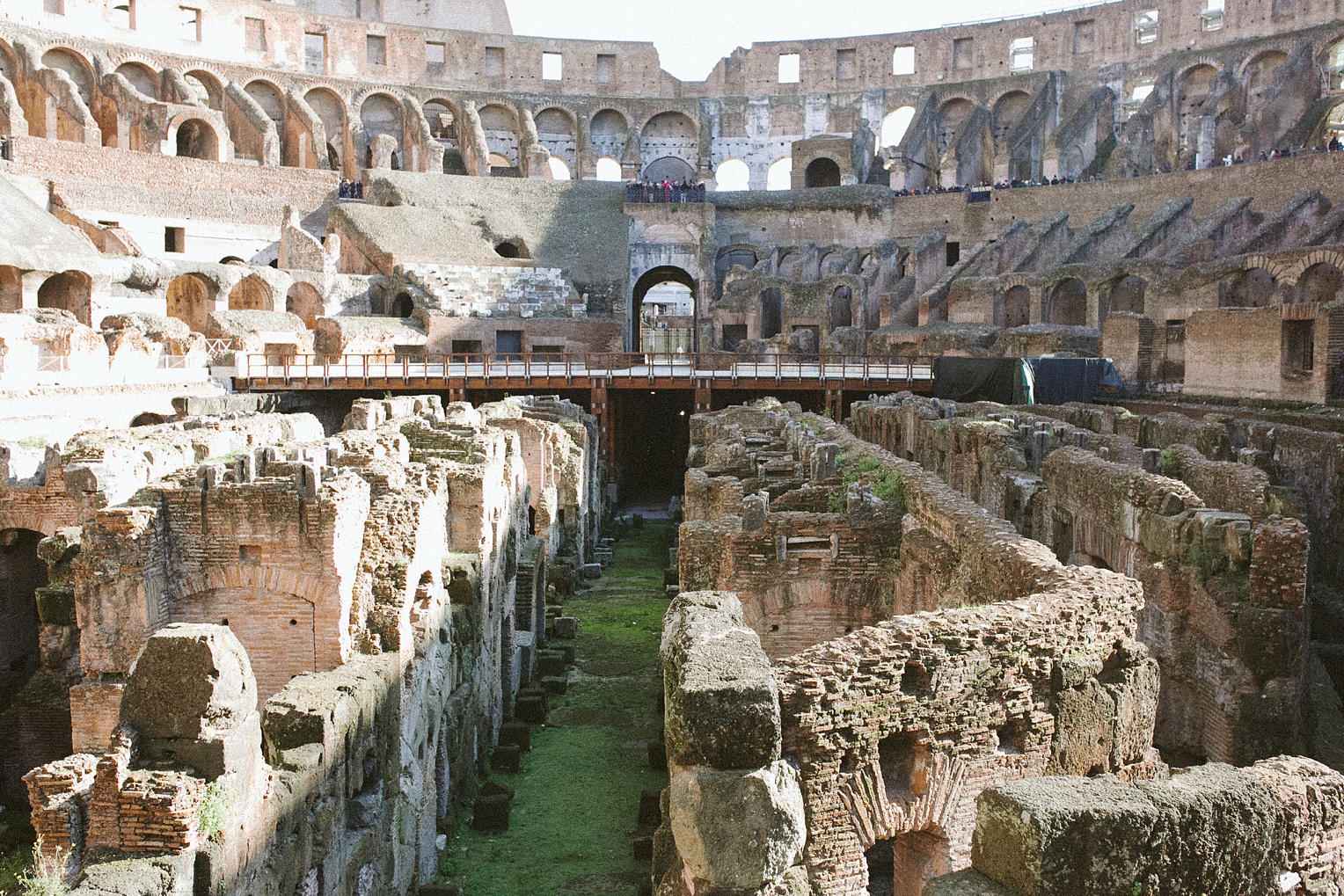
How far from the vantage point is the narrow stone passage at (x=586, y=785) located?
9.21m

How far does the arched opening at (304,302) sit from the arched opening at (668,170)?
25.3m

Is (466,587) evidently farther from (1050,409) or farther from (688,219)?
(688,219)

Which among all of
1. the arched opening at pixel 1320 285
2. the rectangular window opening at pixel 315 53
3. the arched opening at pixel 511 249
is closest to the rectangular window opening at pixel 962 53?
the arched opening at pixel 511 249

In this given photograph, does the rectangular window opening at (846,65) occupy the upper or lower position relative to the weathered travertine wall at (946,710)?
upper

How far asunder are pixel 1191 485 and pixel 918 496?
188 inches

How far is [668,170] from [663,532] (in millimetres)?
39656

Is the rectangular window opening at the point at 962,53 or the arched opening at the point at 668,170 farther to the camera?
the arched opening at the point at 668,170

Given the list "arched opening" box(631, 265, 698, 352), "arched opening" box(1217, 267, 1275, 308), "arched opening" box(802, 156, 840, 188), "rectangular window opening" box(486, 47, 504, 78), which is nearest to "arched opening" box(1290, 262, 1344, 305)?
"arched opening" box(1217, 267, 1275, 308)

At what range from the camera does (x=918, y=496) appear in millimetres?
7898

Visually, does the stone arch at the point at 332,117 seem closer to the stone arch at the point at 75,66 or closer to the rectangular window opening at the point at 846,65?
the stone arch at the point at 75,66

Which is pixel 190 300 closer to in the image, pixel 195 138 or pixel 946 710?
pixel 195 138

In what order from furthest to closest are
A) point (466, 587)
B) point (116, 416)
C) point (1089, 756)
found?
1. point (116, 416)
2. point (466, 587)
3. point (1089, 756)

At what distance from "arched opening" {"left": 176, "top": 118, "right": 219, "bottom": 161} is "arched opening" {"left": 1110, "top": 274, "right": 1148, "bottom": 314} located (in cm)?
3518

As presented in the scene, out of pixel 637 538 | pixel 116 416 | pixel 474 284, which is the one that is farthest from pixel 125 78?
pixel 637 538
